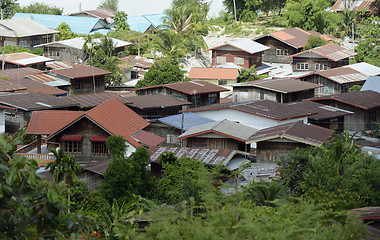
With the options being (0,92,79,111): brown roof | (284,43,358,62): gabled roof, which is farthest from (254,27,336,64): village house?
(0,92,79,111): brown roof


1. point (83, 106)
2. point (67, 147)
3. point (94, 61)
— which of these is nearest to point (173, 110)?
point (83, 106)

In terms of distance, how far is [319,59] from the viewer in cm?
5441

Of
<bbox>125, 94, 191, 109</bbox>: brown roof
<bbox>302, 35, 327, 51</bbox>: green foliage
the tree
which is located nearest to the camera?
<bbox>125, 94, 191, 109</bbox>: brown roof

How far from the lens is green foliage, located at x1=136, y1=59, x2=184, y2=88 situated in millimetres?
48281

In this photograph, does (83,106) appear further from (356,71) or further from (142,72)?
(356,71)

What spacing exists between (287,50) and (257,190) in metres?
44.9

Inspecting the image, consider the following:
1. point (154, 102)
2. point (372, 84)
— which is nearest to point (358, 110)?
point (372, 84)

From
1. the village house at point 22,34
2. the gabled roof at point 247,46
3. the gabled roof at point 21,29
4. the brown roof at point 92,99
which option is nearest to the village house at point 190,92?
the brown roof at point 92,99

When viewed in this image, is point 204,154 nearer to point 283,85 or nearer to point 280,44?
point 283,85

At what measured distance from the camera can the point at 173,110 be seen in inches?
1571

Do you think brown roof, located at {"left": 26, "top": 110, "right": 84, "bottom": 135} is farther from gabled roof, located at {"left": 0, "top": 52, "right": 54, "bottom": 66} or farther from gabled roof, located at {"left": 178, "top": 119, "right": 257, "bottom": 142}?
gabled roof, located at {"left": 0, "top": 52, "right": 54, "bottom": 66}

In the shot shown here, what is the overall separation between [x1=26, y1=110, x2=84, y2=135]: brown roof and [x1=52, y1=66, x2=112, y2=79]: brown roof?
1459 centimetres

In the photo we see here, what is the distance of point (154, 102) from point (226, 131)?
10816 mm

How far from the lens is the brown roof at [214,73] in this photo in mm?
52531
